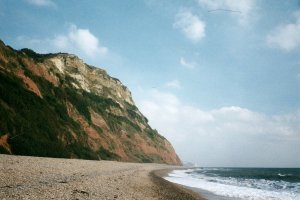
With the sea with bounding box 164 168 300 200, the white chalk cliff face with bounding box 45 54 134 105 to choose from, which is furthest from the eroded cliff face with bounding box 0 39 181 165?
the sea with bounding box 164 168 300 200

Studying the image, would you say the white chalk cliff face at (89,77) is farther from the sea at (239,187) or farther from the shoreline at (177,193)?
the shoreline at (177,193)

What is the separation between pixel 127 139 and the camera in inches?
3376

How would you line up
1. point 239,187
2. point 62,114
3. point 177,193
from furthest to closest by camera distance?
point 62,114
point 239,187
point 177,193

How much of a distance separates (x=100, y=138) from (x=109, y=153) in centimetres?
409

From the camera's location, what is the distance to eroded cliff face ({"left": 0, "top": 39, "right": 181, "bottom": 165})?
3578 centimetres

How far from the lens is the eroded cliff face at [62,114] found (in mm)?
35781

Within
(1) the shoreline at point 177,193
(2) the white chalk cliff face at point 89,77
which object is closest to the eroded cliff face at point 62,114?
(2) the white chalk cliff face at point 89,77

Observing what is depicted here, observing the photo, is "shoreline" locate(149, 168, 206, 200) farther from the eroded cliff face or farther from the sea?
the eroded cliff face

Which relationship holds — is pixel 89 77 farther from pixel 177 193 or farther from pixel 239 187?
pixel 177 193

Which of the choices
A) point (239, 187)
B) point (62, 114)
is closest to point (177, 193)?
point (239, 187)

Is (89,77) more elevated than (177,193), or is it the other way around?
(89,77)

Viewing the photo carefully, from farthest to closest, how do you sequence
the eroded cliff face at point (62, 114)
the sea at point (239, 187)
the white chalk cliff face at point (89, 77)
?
the white chalk cliff face at point (89, 77) → the eroded cliff face at point (62, 114) → the sea at point (239, 187)

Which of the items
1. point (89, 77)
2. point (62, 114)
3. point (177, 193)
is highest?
point (89, 77)

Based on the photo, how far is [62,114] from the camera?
170 feet
